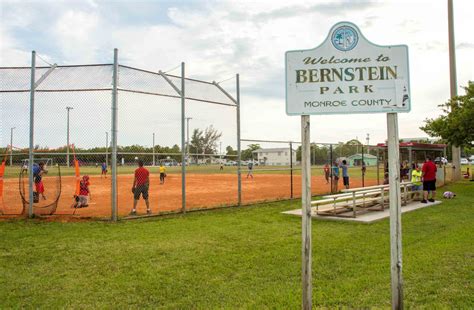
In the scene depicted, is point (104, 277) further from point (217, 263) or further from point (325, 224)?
point (325, 224)

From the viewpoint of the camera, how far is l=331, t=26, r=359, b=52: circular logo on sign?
3.54 meters

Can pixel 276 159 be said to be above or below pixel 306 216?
above

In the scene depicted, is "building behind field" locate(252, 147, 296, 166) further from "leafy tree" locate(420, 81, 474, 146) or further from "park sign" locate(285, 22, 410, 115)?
"park sign" locate(285, 22, 410, 115)

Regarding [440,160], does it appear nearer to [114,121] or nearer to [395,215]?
[114,121]

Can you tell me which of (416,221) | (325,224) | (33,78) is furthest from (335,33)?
(33,78)

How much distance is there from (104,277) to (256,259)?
2254 mm

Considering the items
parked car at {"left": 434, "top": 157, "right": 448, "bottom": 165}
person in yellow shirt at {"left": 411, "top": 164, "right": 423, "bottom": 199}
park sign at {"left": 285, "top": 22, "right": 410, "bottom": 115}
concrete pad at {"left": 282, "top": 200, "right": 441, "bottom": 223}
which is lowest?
concrete pad at {"left": 282, "top": 200, "right": 441, "bottom": 223}

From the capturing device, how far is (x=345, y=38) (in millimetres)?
3557

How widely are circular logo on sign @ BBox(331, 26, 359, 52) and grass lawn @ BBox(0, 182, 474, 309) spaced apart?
8.80ft

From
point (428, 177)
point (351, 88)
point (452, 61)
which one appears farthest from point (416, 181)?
point (452, 61)

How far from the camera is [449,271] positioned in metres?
5.39

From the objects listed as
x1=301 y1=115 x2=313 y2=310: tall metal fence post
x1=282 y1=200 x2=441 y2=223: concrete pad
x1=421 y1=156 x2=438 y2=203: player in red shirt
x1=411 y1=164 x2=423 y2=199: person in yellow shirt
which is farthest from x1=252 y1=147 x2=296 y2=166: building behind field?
x1=301 y1=115 x2=313 y2=310: tall metal fence post

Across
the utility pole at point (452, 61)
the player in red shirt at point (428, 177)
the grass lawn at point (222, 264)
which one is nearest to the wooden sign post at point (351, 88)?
the grass lawn at point (222, 264)

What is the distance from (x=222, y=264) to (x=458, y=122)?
17.0 metres
